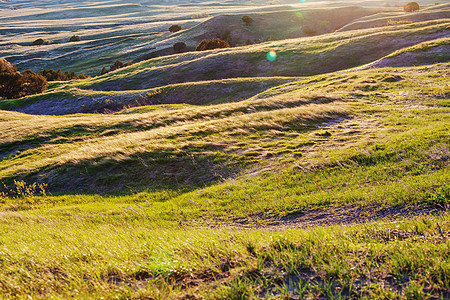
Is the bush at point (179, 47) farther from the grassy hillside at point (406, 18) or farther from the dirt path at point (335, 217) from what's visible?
the dirt path at point (335, 217)

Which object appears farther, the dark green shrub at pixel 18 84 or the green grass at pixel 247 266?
the dark green shrub at pixel 18 84

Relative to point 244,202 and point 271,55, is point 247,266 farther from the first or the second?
point 271,55

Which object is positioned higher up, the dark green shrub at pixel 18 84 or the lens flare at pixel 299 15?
the lens flare at pixel 299 15

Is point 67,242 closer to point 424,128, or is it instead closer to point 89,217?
point 89,217

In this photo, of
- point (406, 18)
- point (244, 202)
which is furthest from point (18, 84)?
point (406, 18)

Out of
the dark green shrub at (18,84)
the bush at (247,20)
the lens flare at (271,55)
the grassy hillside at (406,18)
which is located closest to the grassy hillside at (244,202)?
the lens flare at (271,55)

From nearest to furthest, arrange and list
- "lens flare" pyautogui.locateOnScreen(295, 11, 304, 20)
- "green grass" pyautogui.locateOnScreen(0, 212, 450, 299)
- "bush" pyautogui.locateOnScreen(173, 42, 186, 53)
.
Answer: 1. "green grass" pyautogui.locateOnScreen(0, 212, 450, 299)
2. "bush" pyautogui.locateOnScreen(173, 42, 186, 53)
3. "lens flare" pyautogui.locateOnScreen(295, 11, 304, 20)

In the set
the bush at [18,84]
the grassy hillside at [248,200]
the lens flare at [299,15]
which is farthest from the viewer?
the lens flare at [299,15]

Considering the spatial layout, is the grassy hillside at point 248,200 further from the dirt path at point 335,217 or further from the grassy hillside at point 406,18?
the grassy hillside at point 406,18

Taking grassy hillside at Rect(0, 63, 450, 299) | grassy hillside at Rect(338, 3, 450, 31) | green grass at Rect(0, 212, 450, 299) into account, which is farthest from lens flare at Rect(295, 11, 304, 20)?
green grass at Rect(0, 212, 450, 299)

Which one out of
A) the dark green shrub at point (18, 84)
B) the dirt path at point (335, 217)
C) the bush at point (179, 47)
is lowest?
the dirt path at point (335, 217)

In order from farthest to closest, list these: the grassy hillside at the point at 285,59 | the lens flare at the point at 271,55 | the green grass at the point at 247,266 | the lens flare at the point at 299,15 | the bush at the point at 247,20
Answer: the lens flare at the point at 299,15, the bush at the point at 247,20, the lens flare at the point at 271,55, the grassy hillside at the point at 285,59, the green grass at the point at 247,266

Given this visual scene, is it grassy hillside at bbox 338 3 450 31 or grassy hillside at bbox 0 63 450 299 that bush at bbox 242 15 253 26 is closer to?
grassy hillside at bbox 338 3 450 31

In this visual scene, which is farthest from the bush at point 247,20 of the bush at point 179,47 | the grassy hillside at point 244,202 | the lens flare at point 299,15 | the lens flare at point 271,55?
the grassy hillside at point 244,202
